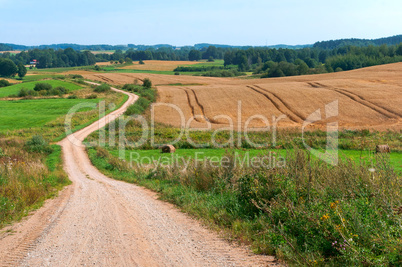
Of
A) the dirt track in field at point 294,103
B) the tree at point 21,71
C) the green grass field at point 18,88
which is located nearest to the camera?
the dirt track in field at point 294,103

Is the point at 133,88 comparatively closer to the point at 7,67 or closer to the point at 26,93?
the point at 26,93

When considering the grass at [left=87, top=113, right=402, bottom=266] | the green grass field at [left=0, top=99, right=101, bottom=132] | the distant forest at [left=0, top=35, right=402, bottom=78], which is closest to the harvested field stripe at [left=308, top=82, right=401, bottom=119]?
the grass at [left=87, top=113, right=402, bottom=266]

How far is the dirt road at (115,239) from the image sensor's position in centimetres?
671

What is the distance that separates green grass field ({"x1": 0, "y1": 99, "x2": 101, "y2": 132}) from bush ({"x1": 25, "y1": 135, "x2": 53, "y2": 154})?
38.8ft

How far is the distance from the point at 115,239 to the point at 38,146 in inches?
946

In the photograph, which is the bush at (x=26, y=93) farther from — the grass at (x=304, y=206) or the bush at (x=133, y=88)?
the grass at (x=304, y=206)

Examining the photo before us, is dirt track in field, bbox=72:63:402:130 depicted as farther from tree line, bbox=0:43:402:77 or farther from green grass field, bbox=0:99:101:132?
tree line, bbox=0:43:402:77

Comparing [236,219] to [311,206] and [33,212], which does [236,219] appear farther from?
[33,212]

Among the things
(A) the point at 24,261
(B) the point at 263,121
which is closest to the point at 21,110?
(B) the point at 263,121

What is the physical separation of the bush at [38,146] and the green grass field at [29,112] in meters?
11.8

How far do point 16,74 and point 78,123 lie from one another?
346 feet

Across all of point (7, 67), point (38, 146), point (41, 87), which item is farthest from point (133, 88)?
point (7, 67)

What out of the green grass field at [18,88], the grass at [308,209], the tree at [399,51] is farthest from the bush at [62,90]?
the tree at [399,51]

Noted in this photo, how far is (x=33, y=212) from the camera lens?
10.1 metres
